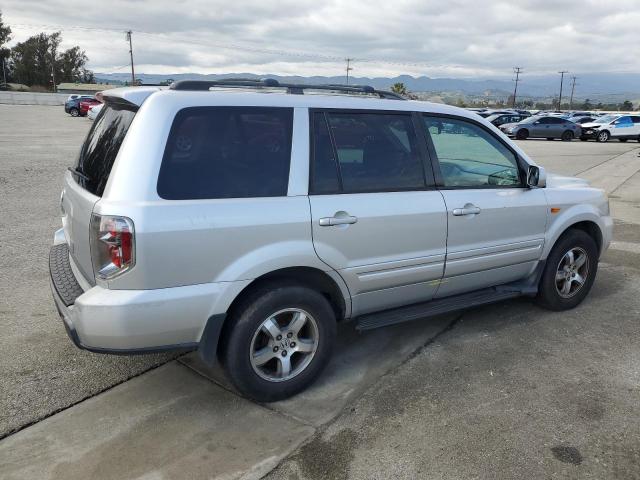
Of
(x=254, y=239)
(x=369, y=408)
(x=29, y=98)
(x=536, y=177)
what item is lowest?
(x=369, y=408)

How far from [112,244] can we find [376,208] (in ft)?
5.17

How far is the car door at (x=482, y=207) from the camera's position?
3.82 metres

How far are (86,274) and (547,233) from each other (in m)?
3.48

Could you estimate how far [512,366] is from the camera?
377cm

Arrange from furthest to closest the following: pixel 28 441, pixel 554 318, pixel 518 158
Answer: pixel 554 318, pixel 518 158, pixel 28 441

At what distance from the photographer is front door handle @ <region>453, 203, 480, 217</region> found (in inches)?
148

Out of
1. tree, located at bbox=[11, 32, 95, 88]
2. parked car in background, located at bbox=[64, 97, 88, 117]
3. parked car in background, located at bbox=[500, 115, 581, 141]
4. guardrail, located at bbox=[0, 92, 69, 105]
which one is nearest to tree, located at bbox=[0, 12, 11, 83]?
tree, located at bbox=[11, 32, 95, 88]

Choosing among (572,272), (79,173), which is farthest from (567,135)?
(79,173)

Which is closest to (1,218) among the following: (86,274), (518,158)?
(86,274)

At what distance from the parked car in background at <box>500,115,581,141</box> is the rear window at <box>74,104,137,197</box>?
104 feet

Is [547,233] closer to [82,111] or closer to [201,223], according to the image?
[201,223]

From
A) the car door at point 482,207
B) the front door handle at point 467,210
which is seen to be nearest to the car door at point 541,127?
the car door at point 482,207

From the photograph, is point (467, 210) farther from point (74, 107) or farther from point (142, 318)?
point (74, 107)

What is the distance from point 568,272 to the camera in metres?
4.73
